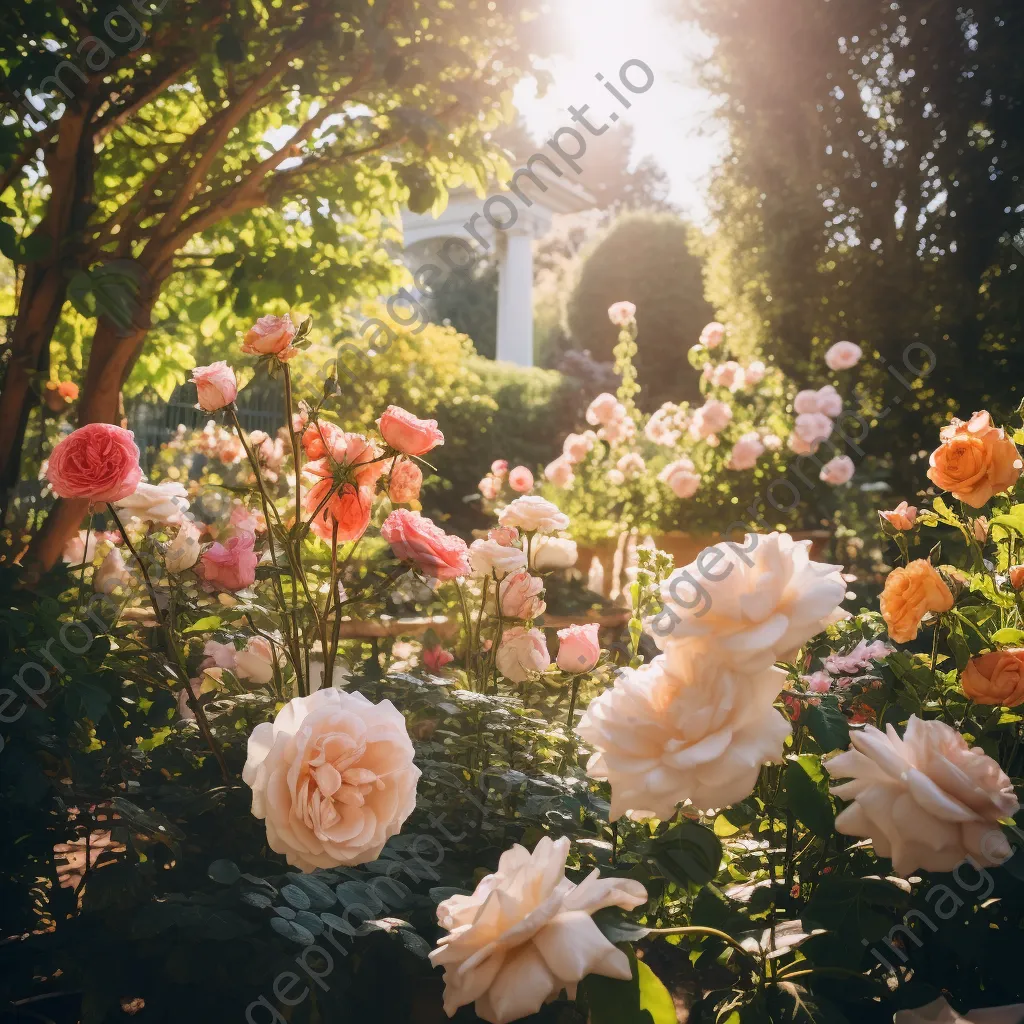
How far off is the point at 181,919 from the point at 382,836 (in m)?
0.22

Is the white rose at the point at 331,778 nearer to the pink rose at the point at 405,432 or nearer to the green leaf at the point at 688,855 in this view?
the green leaf at the point at 688,855

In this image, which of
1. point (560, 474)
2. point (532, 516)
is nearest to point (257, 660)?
point (532, 516)

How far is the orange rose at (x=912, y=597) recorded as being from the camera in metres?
0.93

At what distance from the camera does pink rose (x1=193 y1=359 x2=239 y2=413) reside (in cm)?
114

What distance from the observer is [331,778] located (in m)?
0.76

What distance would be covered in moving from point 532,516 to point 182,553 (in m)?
0.51

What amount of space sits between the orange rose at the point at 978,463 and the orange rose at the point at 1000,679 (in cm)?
24

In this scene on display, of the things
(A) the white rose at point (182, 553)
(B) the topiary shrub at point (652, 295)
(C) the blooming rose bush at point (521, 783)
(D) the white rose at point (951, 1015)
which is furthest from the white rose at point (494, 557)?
(B) the topiary shrub at point (652, 295)

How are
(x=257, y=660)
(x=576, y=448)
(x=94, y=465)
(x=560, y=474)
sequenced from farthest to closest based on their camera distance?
(x=576, y=448), (x=560, y=474), (x=257, y=660), (x=94, y=465)

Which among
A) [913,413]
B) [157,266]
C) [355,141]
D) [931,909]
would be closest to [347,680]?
[931,909]

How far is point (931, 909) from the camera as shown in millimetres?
823

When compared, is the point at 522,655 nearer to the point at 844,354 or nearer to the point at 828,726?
the point at 828,726

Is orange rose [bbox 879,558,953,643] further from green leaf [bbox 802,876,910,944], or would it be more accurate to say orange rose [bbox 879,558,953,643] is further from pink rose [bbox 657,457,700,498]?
pink rose [bbox 657,457,700,498]

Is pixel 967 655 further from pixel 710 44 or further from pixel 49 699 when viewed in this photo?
pixel 710 44
